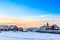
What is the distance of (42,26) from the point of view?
69438 millimetres

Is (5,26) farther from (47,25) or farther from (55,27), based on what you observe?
(55,27)

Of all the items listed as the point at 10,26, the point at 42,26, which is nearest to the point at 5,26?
the point at 10,26

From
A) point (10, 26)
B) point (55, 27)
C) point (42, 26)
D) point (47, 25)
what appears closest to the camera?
point (55, 27)

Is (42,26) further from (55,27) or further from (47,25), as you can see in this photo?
(55,27)

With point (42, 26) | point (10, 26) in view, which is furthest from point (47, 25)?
point (10, 26)

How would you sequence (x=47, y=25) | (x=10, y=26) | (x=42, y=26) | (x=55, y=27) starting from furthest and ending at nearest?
(x=10, y=26), (x=42, y=26), (x=47, y=25), (x=55, y=27)

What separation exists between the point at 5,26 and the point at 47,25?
2425 centimetres

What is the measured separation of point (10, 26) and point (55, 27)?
25.3 metres

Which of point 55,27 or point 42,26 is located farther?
point 42,26

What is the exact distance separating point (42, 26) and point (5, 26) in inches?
804

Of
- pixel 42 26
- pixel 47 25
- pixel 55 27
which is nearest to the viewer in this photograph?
pixel 55 27

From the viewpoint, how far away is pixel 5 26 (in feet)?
255

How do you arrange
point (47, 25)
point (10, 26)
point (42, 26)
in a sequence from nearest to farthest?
1. point (47, 25)
2. point (42, 26)
3. point (10, 26)

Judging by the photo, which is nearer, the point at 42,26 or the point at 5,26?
the point at 42,26
